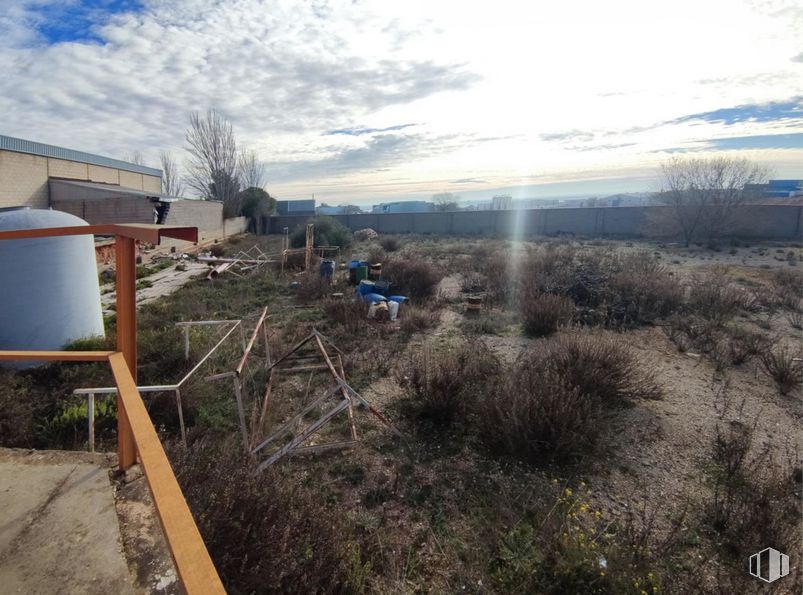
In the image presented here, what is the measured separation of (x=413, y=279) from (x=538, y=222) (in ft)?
87.6

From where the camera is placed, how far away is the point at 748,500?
3428mm

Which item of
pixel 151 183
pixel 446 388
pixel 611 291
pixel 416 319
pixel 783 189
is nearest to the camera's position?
pixel 446 388

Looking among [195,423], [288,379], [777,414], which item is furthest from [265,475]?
[777,414]

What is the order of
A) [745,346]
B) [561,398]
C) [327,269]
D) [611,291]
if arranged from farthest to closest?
1. [327,269]
2. [611,291]
3. [745,346]
4. [561,398]

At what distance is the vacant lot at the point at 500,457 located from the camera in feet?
8.92

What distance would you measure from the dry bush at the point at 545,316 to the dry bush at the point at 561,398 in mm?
2348

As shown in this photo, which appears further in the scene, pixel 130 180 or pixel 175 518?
pixel 130 180

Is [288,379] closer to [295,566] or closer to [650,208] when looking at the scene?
[295,566]

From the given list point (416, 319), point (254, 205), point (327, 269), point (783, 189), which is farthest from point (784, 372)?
point (783, 189)

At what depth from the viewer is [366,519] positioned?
134 inches

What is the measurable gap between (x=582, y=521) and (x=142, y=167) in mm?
35727

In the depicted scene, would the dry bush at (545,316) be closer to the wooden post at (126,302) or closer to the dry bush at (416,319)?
the dry bush at (416,319)

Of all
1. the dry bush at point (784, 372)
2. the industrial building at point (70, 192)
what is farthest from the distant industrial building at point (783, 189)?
the industrial building at point (70, 192)

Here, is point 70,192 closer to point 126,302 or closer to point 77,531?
point 126,302
